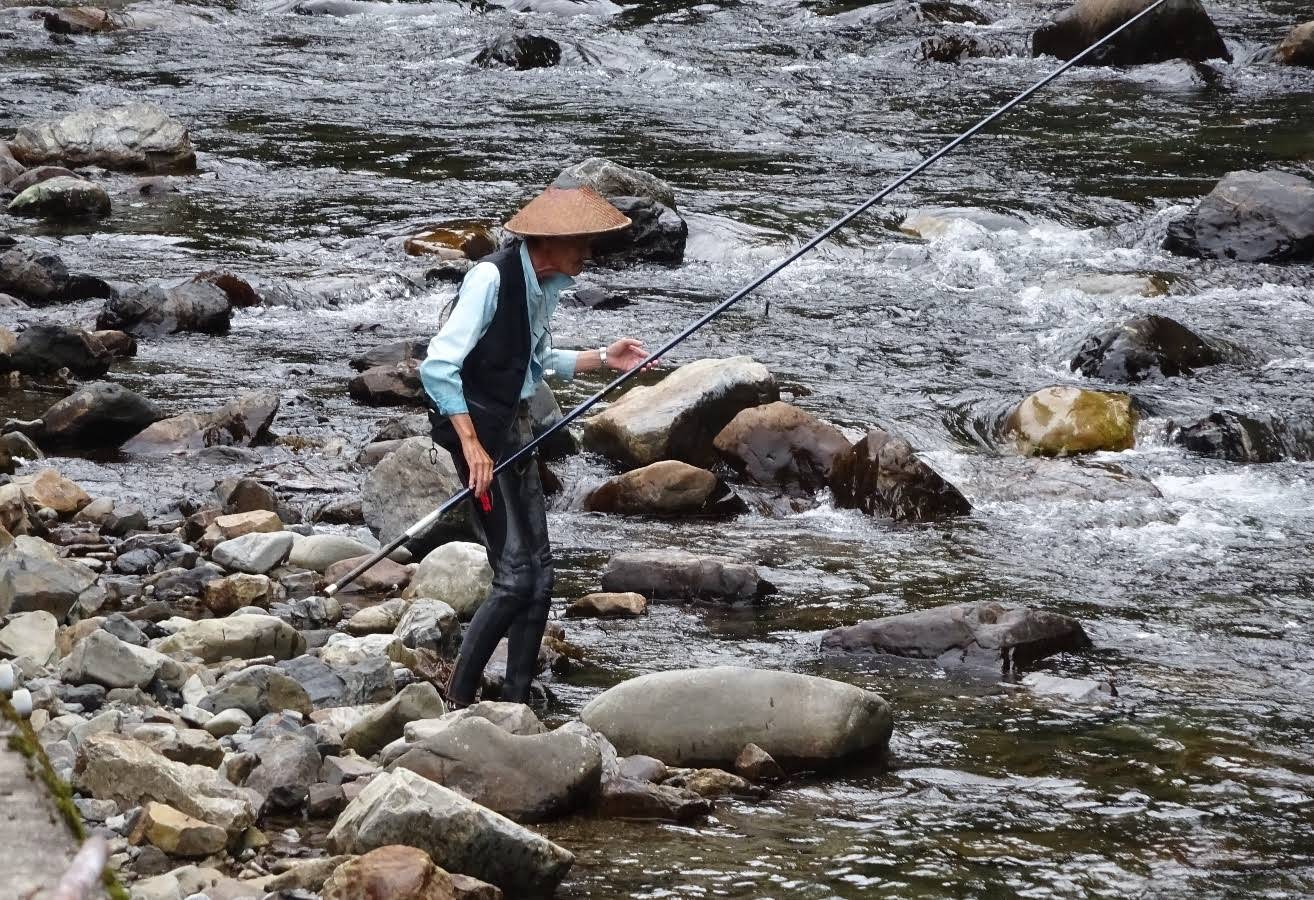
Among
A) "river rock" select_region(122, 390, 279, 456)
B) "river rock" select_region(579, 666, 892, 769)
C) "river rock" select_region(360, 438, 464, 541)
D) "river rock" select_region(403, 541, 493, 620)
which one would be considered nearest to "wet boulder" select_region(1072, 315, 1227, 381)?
"river rock" select_region(360, 438, 464, 541)

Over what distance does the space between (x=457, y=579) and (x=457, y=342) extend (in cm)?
211

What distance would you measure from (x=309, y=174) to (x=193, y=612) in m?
10.8

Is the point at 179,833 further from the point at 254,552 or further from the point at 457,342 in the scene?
the point at 254,552

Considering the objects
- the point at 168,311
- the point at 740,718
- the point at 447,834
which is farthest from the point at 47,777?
the point at 168,311

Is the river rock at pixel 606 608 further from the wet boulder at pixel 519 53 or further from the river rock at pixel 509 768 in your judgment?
the wet boulder at pixel 519 53

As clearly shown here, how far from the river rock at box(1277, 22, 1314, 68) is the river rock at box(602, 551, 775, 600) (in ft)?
51.6

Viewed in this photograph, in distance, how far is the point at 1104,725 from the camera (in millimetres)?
5957

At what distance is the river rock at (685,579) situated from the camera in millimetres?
7512

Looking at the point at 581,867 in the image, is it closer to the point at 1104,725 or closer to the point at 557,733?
the point at 557,733

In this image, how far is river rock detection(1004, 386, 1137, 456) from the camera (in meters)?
9.99

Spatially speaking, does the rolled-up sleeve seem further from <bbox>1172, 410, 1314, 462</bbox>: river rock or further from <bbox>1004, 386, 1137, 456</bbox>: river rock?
<bbox>1172, 410, 1314, 462</bbox>: river rock

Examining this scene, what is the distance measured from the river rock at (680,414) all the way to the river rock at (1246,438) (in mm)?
2621

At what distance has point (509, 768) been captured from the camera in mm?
4848

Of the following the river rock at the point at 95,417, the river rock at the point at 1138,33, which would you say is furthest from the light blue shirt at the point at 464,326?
the river rock at the point at 1138,33
